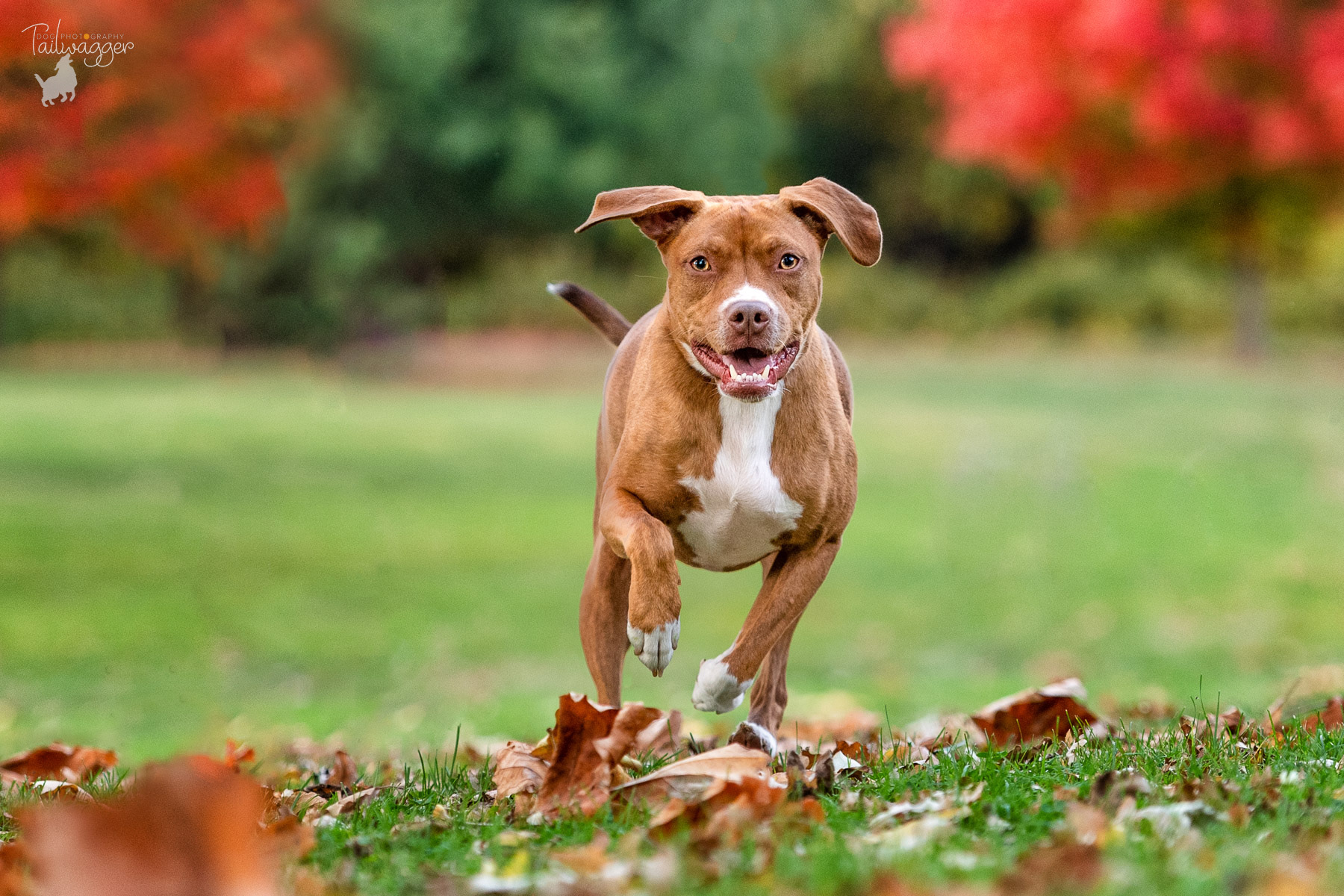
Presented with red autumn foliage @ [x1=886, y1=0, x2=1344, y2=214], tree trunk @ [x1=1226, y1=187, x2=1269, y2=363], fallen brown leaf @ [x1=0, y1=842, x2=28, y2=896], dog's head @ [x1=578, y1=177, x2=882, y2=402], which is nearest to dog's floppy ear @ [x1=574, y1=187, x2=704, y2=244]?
dog's head @ [x1=578, y1=177, x2=882, y2=402]

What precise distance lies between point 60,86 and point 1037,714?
9843 millimetres

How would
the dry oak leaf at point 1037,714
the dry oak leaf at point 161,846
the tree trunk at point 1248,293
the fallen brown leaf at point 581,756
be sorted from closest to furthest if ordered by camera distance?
the dry oak leaf at point 161,846 → the fallen brown leaf at point 581,756 → the dry oak leaf at point 1037,714 → the tree trunk at point 1248,293

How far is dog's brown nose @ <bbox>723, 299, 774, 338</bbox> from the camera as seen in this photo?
3730mm

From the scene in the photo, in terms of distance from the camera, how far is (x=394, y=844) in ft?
10.8

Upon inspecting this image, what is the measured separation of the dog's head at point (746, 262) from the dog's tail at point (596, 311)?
2.21ft

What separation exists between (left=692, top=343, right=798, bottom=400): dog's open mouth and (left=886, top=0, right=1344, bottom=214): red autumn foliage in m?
13.0

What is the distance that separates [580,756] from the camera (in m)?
3.73

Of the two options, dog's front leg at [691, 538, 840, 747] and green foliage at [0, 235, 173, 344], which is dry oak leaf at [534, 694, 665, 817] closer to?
dog's front leg at [691, 538, 840, 747]

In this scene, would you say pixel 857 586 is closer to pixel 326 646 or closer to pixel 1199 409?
pixel 326 646

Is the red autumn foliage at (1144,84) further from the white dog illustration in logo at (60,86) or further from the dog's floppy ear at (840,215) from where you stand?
the dog's floppy ear at (840,215)

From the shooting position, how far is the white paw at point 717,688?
3.88 m

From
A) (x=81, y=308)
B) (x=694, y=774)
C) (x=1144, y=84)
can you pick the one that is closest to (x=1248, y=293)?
(x=1144, y=84)

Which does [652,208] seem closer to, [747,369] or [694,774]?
[747,369]

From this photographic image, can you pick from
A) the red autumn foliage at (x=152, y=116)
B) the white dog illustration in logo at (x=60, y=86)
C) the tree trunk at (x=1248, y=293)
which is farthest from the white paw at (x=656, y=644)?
the tree trunk at (x=1248, y=293)
